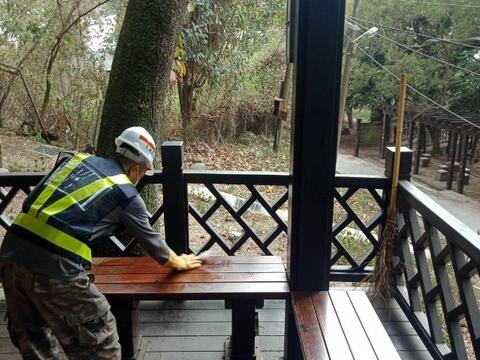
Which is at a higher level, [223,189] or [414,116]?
[414,116]

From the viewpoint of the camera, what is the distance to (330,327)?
1.57 meters

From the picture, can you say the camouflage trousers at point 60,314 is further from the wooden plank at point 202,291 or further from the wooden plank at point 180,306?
the wooden plank at point 180,306

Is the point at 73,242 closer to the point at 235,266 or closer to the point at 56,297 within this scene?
the point at 56,297

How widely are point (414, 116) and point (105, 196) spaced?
5.65 meters

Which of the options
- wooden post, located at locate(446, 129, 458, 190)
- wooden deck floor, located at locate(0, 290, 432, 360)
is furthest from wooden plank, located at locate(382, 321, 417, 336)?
wooden post, located at locate(446, 129, 458, 190)

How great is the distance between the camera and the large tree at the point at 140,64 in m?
2.69

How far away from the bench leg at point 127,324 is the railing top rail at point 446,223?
1441 mm

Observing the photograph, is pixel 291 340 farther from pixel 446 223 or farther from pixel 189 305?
pixel 189 305

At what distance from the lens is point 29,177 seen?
2.63 meters

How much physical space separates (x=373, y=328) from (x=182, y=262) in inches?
35.7

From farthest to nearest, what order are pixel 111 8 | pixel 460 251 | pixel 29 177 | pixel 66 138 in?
pixel 66 138
pixel 111 8
pixel 29 177
pixel 460 251

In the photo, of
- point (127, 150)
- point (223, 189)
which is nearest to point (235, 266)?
point (127, 150)

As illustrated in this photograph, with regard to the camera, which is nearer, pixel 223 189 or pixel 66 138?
pixel 223 189

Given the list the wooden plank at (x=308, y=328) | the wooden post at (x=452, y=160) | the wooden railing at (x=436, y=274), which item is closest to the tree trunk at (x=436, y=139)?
the wooden post at (x=452, y=160)
